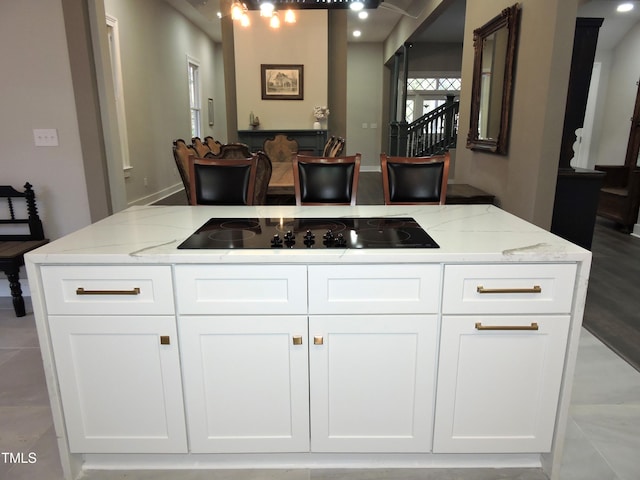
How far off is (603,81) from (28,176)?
744cm

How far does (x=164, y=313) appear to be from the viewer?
1.47 metres

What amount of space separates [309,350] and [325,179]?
4.21 ft

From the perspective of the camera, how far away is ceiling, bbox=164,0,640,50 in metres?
5.36

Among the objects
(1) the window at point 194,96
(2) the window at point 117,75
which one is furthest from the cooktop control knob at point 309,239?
(1) the window at point 194,96

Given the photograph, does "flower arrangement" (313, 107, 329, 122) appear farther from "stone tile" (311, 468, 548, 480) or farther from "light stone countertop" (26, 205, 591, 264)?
"stone tile" (311, 468, 548, 480)

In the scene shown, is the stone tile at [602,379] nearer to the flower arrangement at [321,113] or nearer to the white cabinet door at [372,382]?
the white cabinet door at [372,382]

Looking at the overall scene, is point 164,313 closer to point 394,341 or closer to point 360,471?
point 394,341

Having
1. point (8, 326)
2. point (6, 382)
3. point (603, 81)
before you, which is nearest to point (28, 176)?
point (8, 326)

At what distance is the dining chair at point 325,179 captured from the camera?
2547mm

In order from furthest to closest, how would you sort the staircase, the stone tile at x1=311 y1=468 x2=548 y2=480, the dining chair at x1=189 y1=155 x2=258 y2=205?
1. the staircase
2. the dining chair at x1=189 y1=155 x2=258 y2=205
3. the stone tile at x1=311 y1=468 x2=548 y2=480

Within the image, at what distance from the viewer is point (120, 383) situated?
1.55 m

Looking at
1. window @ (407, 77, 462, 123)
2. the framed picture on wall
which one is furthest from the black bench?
window @ (407, 77, 462, 123)

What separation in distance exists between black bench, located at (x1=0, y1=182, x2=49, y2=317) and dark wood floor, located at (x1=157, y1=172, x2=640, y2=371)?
1.76 m

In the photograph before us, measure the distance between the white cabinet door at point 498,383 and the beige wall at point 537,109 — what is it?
1696 mm
